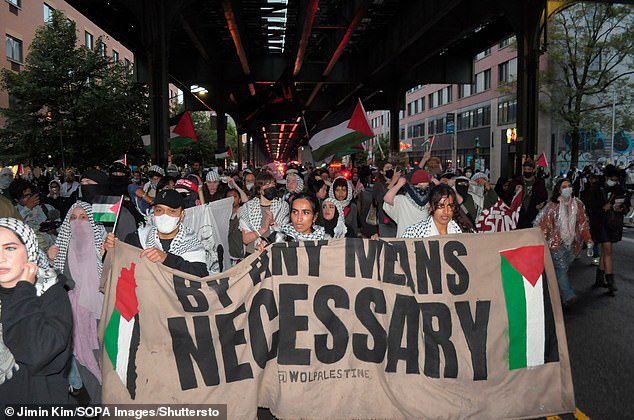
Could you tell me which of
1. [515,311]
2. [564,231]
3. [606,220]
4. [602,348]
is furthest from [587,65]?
[515,311]

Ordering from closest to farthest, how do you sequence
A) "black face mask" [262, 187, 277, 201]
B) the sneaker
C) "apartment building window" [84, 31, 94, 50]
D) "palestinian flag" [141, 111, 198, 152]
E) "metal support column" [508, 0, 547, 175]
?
"black face mask" [262, 187, 277, 201], the sneaker, "metal support column" [508, 0, 547, 175], "palestinian flag" [141, 111, 198, 152], "apartment building window" [84, 31, 94, 50]

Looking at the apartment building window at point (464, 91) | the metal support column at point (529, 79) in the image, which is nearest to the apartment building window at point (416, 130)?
the apartment building window at point (464, 91)

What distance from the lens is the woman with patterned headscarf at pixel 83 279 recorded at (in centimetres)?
494

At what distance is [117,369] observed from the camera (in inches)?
165

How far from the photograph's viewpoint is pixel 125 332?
425 centimetres

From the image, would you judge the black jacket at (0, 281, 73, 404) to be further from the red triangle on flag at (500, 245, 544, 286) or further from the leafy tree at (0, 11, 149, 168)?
the leafy tree at (0, 11, 149, 168)

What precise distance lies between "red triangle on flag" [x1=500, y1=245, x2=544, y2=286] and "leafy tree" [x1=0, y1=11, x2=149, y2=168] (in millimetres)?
21704

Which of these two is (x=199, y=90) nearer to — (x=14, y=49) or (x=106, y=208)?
(x=14, y=49)

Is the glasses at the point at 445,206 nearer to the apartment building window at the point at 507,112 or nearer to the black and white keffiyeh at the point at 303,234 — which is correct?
the black and white keffiyeh at the point at 303,234

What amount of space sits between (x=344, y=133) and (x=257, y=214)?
4676mm

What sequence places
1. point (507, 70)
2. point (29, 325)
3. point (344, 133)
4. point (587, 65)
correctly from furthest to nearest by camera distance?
point (507, 70), point (587, 65), point (344, 133), point (29, 325)

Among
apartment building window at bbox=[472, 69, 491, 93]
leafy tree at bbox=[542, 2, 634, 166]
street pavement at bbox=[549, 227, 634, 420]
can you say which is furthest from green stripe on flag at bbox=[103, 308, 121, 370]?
apartment building window at bbox=[472, 69, 491, 93]

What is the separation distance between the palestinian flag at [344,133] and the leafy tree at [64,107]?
14.2 m

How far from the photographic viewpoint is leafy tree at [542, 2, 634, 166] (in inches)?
1518
